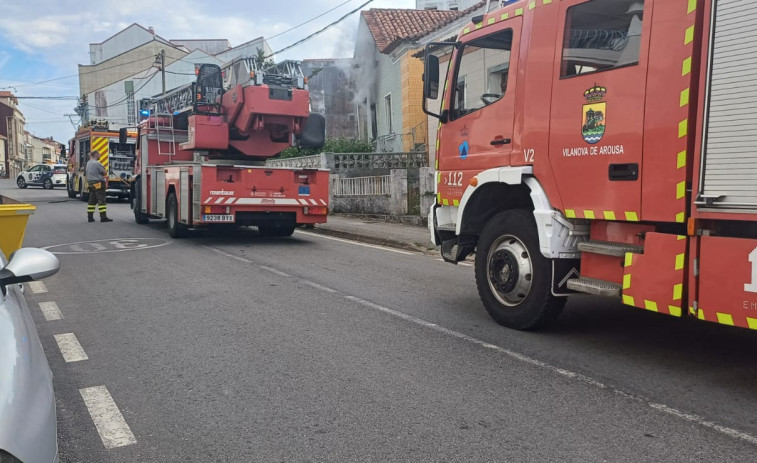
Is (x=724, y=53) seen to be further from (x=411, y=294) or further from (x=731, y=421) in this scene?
(x=411, y=294)

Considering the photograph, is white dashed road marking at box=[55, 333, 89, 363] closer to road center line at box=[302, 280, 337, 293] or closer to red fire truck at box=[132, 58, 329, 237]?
road center line at box=[302, 280, 337, 293]

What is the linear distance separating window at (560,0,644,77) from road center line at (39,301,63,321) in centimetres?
521

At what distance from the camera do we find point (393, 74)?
958 inches

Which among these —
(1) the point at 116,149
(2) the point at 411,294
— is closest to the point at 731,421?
(2) the point at 411,294

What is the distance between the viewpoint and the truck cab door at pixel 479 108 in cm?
570

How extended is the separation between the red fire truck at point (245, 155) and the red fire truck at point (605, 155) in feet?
18.6

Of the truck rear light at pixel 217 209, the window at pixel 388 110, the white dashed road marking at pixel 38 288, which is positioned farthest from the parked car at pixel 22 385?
the window at pixel 388 110

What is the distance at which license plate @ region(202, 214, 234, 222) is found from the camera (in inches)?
441

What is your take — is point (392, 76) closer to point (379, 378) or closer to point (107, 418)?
point (379, 378)

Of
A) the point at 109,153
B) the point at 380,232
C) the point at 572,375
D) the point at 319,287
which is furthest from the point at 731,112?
the point at 109,153

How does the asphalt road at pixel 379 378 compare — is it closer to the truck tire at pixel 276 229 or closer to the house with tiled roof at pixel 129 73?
the truck tire at pixel 276 229

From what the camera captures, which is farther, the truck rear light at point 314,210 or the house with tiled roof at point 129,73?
the house with tiled roof at point 129,73

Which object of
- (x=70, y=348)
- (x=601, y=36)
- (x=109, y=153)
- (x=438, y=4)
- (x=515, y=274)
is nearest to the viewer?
(x=601, y=36)

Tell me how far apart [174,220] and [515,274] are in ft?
28.8
